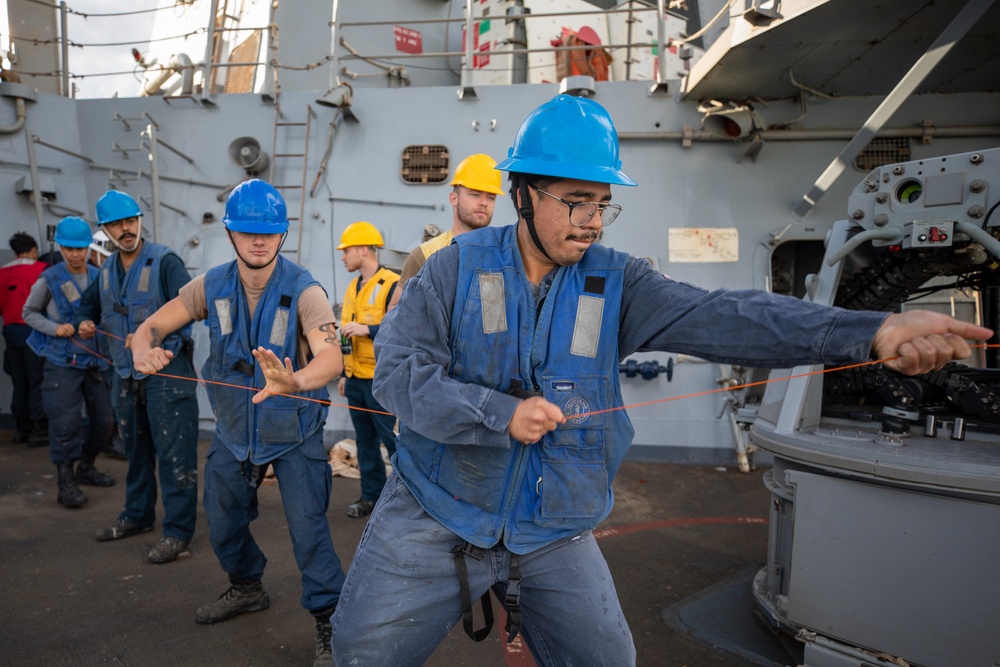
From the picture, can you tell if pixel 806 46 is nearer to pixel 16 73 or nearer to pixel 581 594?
pixel 581 594

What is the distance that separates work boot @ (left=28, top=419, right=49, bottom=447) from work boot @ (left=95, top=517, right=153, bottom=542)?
360 centimetres

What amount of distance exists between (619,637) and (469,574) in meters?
0.44

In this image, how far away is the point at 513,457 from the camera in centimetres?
196

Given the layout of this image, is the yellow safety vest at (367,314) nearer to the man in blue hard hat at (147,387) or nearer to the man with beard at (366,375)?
the man with beard at (366,375)

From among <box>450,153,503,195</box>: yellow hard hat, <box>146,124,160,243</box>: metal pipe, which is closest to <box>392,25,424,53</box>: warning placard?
<box>146,124,160,243</box>: metal pipe

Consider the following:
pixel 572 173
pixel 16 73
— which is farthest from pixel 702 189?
pixel 16 73

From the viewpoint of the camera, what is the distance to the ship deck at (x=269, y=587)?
11.2 ft

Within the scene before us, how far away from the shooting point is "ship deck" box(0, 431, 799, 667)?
341 cm

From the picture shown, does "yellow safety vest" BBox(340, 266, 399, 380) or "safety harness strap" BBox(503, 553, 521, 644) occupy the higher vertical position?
"yellow safety vest" BBox(340, 266, 399, 380)

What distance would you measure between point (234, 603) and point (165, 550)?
3.61ft

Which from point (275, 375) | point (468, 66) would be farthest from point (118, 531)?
point (468, 66)

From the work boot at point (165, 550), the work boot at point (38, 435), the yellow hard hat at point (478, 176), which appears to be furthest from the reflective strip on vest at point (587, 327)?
the work boot at point (38, 435)

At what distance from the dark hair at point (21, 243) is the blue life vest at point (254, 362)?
5646 mm

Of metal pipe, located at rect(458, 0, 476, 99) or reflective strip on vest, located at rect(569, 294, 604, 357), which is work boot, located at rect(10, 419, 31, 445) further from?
reflective strip on vest, located at rect(569, 294, 604, 357)
